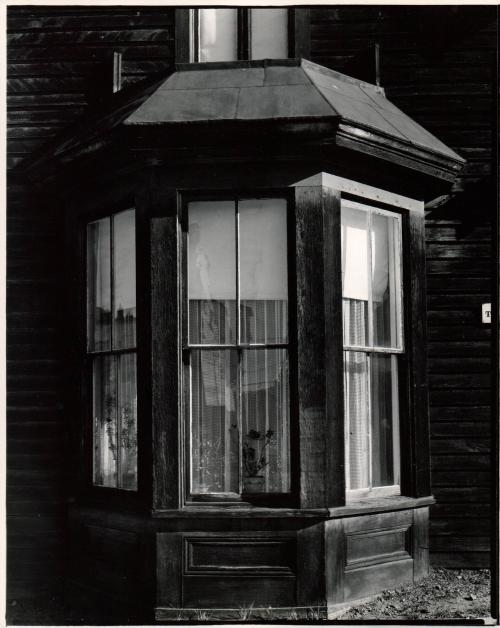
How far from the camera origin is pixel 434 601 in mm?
6195

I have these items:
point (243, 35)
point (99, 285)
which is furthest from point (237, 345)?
point (243, 35)

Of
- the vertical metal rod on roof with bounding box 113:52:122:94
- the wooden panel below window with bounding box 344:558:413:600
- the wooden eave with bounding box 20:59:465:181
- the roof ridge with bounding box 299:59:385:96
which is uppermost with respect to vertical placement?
the vertical metal rod on roof with bounding box 113:52:122:94

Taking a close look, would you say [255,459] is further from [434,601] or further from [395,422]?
[434,601]

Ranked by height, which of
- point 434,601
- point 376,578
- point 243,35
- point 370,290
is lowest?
point 434,601

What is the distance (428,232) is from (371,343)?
1444mm

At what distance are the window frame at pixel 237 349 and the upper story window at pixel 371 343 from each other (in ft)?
1.62

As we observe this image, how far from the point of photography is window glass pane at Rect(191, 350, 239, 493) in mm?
5969

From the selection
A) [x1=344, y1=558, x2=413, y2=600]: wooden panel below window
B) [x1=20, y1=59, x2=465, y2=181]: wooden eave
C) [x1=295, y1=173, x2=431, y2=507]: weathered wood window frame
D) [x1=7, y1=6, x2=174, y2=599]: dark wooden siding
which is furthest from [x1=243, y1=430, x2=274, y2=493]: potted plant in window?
[x1=20, y1=59, x2=465, y2=181]: wooden eave

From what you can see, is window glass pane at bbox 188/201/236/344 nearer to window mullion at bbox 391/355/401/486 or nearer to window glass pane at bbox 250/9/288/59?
window mullion at bbox 391/355/401/486

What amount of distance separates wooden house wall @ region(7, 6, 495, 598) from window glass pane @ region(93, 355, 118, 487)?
0.49m

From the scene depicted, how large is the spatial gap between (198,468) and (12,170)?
130 inches

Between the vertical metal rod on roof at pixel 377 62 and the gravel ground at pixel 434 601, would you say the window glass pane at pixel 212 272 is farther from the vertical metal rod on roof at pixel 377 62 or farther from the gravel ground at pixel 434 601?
the gravel ground at pixel 434 601

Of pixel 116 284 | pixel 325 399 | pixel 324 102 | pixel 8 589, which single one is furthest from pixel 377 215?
pixel 8 589

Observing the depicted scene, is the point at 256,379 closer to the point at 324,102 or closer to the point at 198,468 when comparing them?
the point at 198,468
